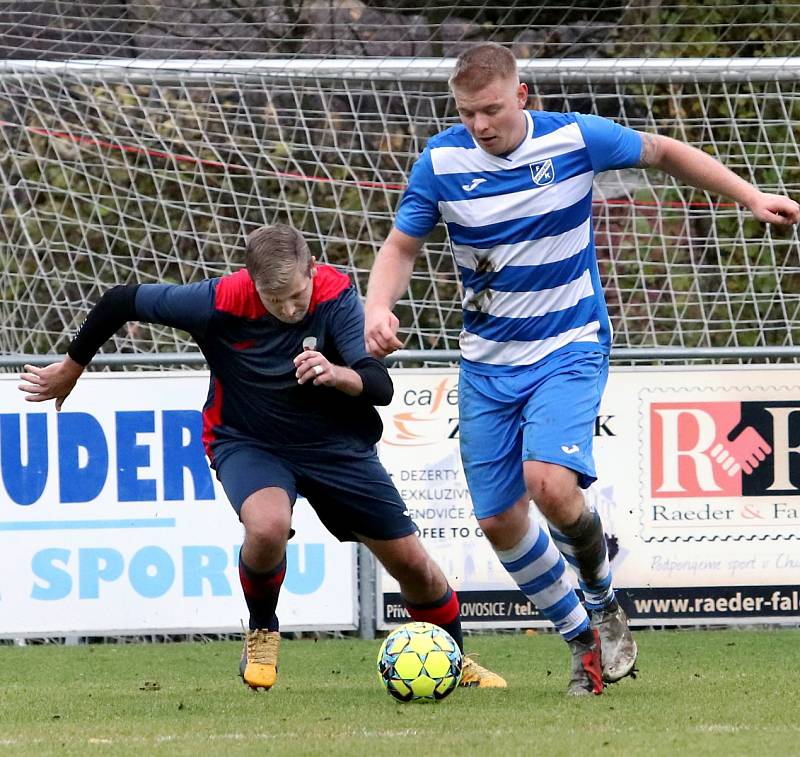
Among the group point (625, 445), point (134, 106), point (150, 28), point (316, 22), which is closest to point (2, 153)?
point (134, 106)

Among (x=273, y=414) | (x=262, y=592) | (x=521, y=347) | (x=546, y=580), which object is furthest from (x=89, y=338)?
(x=546, y=580)

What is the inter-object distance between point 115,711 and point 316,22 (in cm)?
796

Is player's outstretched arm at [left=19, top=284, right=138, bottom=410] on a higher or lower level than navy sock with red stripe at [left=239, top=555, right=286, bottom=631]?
higher

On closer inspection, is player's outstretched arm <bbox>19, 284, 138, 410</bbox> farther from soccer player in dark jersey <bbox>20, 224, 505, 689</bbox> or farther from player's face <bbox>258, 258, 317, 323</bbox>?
player's face <bbox>258, 258, 317, 323</bbox>

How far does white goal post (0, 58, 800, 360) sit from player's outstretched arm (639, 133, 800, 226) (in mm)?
4146

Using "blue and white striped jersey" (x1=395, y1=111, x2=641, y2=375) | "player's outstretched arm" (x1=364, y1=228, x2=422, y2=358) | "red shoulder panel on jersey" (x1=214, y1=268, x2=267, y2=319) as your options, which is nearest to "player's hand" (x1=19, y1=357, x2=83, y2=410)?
"red shoulder panel on jersey" (x1=214, y1=268, x2=267, y2=319)

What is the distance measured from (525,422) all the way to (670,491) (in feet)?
9.68

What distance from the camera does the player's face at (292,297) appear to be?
529cm

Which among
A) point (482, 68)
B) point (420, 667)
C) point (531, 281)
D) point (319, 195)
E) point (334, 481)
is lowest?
point (420, 667)

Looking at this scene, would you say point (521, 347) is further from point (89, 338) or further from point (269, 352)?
point (89, 338)

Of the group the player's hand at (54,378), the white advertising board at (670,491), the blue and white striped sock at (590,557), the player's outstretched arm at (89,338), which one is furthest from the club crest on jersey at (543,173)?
the white advertising board at (670,491)

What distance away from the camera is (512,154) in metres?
5.10

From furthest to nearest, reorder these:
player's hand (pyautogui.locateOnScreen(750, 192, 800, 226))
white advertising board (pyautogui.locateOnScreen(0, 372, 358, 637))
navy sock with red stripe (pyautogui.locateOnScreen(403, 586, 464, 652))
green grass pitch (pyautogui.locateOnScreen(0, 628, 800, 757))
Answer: white advertising board (pyautogui.locateOnScreen(0, 372, 358, 637)), navy sock with red stripe (pyautogui.locateOnScreen(403, 586, 464, 652)), player's hand (pyautogui.locateOnScreen(750, 192, 800, 226)), green grass pitch (pyautogui.locateOnScreen(0, 628, 800, 757))

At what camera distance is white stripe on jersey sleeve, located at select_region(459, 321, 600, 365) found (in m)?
5.14
